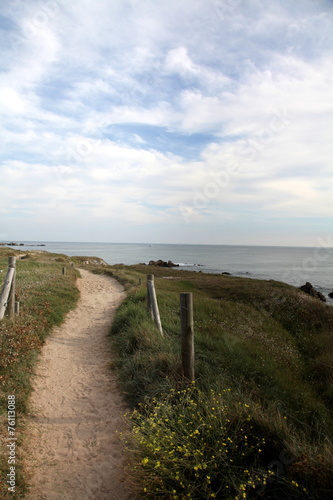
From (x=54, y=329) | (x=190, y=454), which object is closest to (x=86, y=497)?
(x=190, y=454)

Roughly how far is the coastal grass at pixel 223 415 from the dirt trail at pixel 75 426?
1.07ft

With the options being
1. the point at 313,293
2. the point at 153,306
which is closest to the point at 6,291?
the point at 153,306

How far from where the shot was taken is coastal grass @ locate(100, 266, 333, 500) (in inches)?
126

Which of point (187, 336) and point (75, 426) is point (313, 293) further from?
point (75, 426)

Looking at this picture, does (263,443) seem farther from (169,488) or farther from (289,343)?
(289,343)

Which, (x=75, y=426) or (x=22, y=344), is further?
(x=22, y=344)

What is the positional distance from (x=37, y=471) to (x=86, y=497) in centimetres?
78

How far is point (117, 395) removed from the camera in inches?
234

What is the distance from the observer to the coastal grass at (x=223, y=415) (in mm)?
3201

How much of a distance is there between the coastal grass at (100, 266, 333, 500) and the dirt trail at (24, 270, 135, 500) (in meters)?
0.33

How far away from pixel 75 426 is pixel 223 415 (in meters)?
2.58

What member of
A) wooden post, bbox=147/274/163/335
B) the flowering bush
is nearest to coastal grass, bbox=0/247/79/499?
the flowering bush

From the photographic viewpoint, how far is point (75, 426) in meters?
4.92

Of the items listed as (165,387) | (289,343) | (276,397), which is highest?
(165,387)
